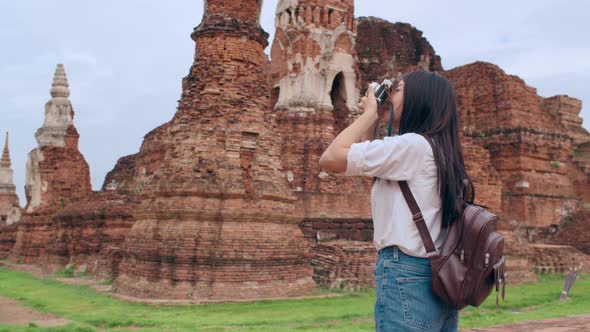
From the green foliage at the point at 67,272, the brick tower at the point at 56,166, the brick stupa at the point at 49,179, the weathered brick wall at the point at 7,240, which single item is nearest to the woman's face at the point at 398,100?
the green foliage at the point at 67,272

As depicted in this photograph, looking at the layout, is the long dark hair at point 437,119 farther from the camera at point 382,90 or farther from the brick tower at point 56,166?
the brick tower at point 56,166

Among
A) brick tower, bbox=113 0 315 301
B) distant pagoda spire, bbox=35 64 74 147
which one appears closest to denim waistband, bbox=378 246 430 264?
brick tower, bbox=113 0 315 301

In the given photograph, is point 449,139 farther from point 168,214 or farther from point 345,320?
point 168,214

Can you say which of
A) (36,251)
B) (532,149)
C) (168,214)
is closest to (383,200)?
(168,214)

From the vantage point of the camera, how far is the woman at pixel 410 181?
2.14m

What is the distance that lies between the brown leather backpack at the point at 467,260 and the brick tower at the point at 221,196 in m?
8.31

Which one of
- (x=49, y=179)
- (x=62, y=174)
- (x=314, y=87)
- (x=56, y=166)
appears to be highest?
Answer: (x=314, y=87)

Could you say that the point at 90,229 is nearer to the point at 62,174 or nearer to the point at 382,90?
the point at 62,174

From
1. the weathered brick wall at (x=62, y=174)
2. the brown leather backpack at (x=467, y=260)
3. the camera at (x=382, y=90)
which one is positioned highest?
the weathered brick wall at (x=62, y=174)

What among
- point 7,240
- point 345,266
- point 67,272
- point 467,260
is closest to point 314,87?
point 345,266

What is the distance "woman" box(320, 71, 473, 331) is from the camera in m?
2.14

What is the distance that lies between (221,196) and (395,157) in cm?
887

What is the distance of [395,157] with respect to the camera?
223 cm

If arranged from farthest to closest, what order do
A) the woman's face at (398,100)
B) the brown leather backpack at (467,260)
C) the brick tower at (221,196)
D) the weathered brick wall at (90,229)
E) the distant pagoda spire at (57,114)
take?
the distant pagoda spire at (57,114)
the weathered brick wall at (90,229)
the brick tower at (221,196)
the woman's face at (398,100)
the brown leather backpack at (467,260)
